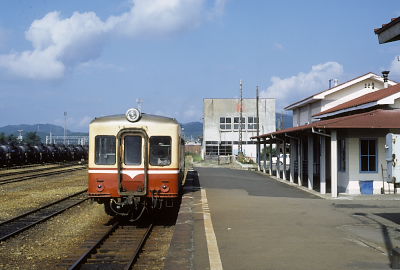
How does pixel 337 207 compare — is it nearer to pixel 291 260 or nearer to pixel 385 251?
pixel 385 251

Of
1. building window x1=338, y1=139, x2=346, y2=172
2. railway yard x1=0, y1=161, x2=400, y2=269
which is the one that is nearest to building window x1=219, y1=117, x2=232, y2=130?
→ building window x1=338, y1=139, x2=346, y2=172

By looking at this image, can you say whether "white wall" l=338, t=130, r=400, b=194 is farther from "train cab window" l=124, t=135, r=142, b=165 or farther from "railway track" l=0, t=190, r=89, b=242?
"railway track" l=0, t=190, r=89, b=242

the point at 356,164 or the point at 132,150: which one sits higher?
the point at 132,150

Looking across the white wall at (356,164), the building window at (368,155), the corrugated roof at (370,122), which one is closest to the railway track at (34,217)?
the corrugated roof at (370,122)

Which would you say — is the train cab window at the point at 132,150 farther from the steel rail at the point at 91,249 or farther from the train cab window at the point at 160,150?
the steel rail at the point at 91,249

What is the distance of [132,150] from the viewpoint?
10.9 metres

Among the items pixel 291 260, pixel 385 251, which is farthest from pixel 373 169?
pixel 291 260

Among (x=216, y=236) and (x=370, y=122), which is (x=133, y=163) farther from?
(x=370, y=122)

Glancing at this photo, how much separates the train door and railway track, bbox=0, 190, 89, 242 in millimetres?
2389

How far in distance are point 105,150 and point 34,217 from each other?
3.09 meters

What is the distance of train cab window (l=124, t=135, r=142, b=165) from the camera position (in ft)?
35.6

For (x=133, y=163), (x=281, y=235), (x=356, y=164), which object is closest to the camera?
(x=281, y=235)

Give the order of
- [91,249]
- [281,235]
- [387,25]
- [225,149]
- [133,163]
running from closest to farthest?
[387,25] → [281,235] → [91,249] → [133,163] → [225,149]

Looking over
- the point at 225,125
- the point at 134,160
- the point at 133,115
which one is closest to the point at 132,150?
the point at 134,160
